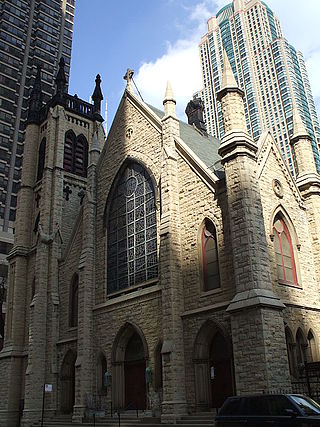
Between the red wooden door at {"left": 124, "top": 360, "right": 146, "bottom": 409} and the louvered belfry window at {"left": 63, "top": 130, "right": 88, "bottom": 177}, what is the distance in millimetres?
15455

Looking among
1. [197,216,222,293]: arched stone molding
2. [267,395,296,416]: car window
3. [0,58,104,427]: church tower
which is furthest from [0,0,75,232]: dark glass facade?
[267,395,296,416]: car window

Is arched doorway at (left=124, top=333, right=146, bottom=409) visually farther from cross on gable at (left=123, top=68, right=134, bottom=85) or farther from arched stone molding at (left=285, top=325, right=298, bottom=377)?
cross on gable at (left=123, top=68, right=134, bottom=85)

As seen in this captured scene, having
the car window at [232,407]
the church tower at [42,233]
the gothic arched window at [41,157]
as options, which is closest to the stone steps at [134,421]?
the church tower at [42,233]

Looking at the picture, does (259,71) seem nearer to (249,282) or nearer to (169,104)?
(169,104)

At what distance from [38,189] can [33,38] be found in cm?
4155

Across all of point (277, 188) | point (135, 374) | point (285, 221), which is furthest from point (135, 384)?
point (277, 188)

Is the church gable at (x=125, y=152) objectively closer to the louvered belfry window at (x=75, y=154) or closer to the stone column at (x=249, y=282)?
the stone column at (x=249, y=282)

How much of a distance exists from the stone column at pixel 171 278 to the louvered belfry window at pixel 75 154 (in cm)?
1205

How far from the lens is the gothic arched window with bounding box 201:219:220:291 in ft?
61.1

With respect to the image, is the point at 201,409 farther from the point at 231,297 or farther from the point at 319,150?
the point at 319,150

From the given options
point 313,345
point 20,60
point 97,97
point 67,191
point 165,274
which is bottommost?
point 313,345

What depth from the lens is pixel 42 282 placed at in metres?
27.6

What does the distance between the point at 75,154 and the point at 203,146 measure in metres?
11.3

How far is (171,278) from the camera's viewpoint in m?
19.2
